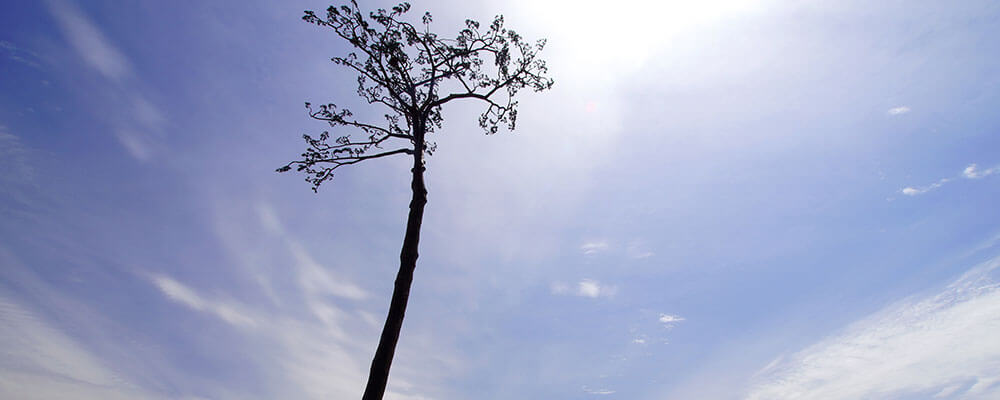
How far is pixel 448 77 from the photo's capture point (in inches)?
554

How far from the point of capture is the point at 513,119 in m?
15.2

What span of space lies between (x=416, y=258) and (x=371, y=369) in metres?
2.62

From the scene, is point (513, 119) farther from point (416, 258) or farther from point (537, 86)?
point (416, 258)

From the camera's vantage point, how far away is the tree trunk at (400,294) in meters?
8.62

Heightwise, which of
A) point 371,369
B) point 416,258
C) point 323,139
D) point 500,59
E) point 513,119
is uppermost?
point 500,59

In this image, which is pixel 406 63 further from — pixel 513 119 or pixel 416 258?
pixel 416 258

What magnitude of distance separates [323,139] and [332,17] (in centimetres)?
367

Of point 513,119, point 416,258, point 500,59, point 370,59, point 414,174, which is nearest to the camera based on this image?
point 416,258

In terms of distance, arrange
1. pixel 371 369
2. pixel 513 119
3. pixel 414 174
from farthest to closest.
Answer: pixel 513 119 → pixel 414 174 → pixel 371 369

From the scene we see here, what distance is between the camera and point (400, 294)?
31.5 ft

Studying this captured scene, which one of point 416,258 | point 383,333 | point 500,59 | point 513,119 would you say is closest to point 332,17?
point 500,59

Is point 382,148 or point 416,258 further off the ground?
point 382,148

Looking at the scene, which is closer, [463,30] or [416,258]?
[416,258]

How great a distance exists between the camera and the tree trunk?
8.62 metres
